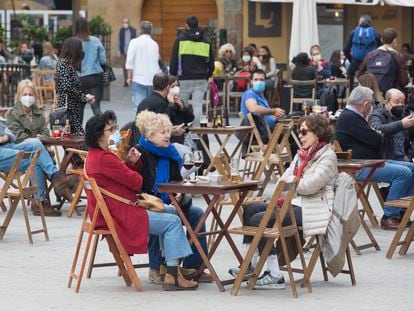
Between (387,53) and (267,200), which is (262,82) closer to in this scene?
(387,53)

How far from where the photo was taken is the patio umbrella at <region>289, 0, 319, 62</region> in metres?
24.6

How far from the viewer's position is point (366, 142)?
38.9ft

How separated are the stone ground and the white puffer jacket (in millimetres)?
483

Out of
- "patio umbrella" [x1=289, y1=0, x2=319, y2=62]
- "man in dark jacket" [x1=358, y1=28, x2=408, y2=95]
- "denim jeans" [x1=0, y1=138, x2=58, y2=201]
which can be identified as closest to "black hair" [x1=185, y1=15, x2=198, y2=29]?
"man in dark jacket" [x1=358, y1=28, x2=408, y2=95]

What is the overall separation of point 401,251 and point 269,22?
20.2 meters

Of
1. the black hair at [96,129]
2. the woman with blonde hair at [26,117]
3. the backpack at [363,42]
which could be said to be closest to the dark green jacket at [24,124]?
the woman with blonde hair at [26,117]

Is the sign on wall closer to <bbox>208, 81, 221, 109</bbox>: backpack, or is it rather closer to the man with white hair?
<bbox>208, 81, 221, 109</bbox>: backpack

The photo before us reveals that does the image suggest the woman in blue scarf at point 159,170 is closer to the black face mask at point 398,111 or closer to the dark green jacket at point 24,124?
the black face mask at point 398,111

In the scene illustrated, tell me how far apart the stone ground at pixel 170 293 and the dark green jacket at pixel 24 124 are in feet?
7.31

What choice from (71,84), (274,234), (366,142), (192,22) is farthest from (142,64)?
(274,234)

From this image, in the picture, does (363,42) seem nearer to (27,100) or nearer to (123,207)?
(27,100)

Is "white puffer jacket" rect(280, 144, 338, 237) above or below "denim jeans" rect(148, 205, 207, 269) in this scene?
above

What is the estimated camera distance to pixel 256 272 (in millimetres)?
9125

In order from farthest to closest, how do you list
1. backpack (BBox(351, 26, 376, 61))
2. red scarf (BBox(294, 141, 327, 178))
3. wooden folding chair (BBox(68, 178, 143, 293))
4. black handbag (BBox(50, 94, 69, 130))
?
backpack (BBox(351, 26, 376, 61)), black handbag (BBox(50, 94, 69, 130)), red scarf (BBox(294, 141, 327, 178)), wooden folding chair (BBox(68, 178, 143, 293))
